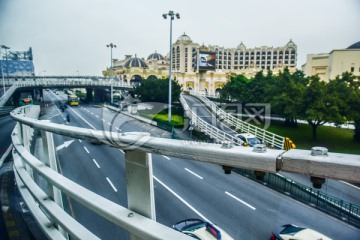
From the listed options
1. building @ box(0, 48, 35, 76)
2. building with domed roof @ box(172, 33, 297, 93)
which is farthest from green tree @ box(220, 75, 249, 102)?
building @ box(0, 48, 35, 76)

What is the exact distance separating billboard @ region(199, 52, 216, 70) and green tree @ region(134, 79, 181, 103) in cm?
3110

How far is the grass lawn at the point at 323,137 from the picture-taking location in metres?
23.1

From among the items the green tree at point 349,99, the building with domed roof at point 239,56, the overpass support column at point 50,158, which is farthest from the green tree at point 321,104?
the building with domed roof at point 239,56

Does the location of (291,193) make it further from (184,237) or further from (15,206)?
(184,237)

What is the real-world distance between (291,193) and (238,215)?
405 cm

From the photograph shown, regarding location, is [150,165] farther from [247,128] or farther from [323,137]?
[323,137]

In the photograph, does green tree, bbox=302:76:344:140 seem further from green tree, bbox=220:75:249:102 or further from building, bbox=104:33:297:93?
building, bbox=104:33:297:93

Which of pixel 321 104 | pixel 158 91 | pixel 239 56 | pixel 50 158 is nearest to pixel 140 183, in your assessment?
pixel 50 158

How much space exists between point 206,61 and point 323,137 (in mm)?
53771

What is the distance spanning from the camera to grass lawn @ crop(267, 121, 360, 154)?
23078mm

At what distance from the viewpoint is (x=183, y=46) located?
12144 cm

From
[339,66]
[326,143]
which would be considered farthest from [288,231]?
[339,66]

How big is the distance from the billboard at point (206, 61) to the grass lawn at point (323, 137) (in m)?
46.1

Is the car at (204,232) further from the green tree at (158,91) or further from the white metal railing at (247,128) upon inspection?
the green tree at (158,91)
